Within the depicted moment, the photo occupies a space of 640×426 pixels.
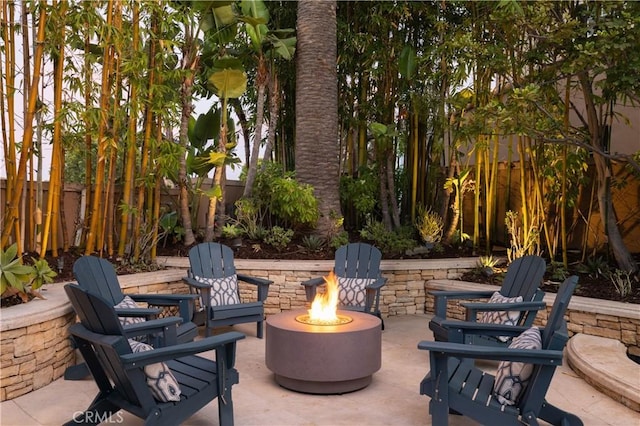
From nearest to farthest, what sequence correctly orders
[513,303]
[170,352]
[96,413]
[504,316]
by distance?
[170,352] < [96,413] < [513,303] < [504,316]

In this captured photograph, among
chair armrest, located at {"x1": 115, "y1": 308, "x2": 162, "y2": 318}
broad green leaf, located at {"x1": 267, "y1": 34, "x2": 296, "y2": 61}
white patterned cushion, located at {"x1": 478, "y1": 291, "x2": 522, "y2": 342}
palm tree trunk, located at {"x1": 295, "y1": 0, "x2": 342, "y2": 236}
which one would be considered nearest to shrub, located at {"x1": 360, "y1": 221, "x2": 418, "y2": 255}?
palm tree trunk, located at {"x1": 295, "y1": 0, "x2": 342, "y2": 236}

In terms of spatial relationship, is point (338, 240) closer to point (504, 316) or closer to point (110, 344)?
point (504, 316)

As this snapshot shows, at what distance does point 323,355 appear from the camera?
11.4 ft

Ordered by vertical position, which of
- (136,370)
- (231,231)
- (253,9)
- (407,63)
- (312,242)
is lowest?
(136,370)

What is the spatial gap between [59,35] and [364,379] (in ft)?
11.8

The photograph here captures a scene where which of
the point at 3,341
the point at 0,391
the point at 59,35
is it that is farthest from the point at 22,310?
the point at 59,35

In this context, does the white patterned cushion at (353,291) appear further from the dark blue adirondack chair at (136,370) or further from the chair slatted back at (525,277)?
the dark blue adirondack chair at (136,370)

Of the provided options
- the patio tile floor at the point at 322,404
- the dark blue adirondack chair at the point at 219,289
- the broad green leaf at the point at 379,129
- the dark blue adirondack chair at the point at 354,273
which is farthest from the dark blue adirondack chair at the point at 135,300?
the broad green leaf at the point at 379,129

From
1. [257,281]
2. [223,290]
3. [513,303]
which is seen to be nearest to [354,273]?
[257,281]

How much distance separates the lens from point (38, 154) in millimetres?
4875

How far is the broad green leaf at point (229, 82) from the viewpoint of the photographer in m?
6.34

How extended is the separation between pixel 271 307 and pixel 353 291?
3.65 feet

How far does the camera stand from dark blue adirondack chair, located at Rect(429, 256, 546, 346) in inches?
150

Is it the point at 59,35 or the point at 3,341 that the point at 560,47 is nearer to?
the point at 59,35
